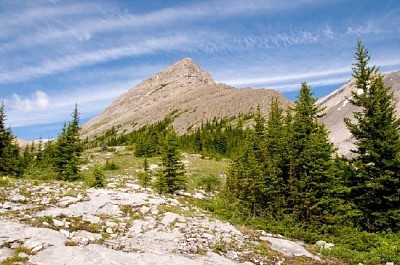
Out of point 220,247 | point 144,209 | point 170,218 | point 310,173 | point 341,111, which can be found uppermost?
point 341,111

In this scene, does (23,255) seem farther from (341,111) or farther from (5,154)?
(341,111)

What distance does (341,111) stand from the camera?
6259cm

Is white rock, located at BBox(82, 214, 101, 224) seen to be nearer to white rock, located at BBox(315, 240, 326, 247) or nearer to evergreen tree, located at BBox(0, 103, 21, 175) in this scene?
white rock, located at BBox(315, 240, 326, 247)

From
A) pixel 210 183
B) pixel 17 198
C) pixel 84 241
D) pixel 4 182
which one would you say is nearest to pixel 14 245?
pixel 84 241

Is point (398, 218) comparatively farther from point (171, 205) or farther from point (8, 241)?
point (8, 241)

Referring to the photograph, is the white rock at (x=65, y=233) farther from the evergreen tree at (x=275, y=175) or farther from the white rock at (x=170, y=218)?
the evergreen tree at (x=275, y=175)

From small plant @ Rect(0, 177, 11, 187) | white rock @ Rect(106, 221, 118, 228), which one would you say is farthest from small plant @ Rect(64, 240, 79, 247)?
small plant @ Rect(0, 177, 11, 187)

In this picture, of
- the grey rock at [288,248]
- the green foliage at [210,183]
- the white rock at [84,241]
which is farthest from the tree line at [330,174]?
the white rock at [84,241]

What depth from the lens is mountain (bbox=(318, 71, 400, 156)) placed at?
1999 inches

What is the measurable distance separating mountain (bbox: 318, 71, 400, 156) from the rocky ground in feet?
109

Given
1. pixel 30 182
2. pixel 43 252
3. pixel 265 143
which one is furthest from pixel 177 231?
pixel 265 143

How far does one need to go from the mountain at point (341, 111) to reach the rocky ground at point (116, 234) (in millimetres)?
33167

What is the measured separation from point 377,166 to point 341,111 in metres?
41.6

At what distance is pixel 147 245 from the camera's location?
14.3 m
